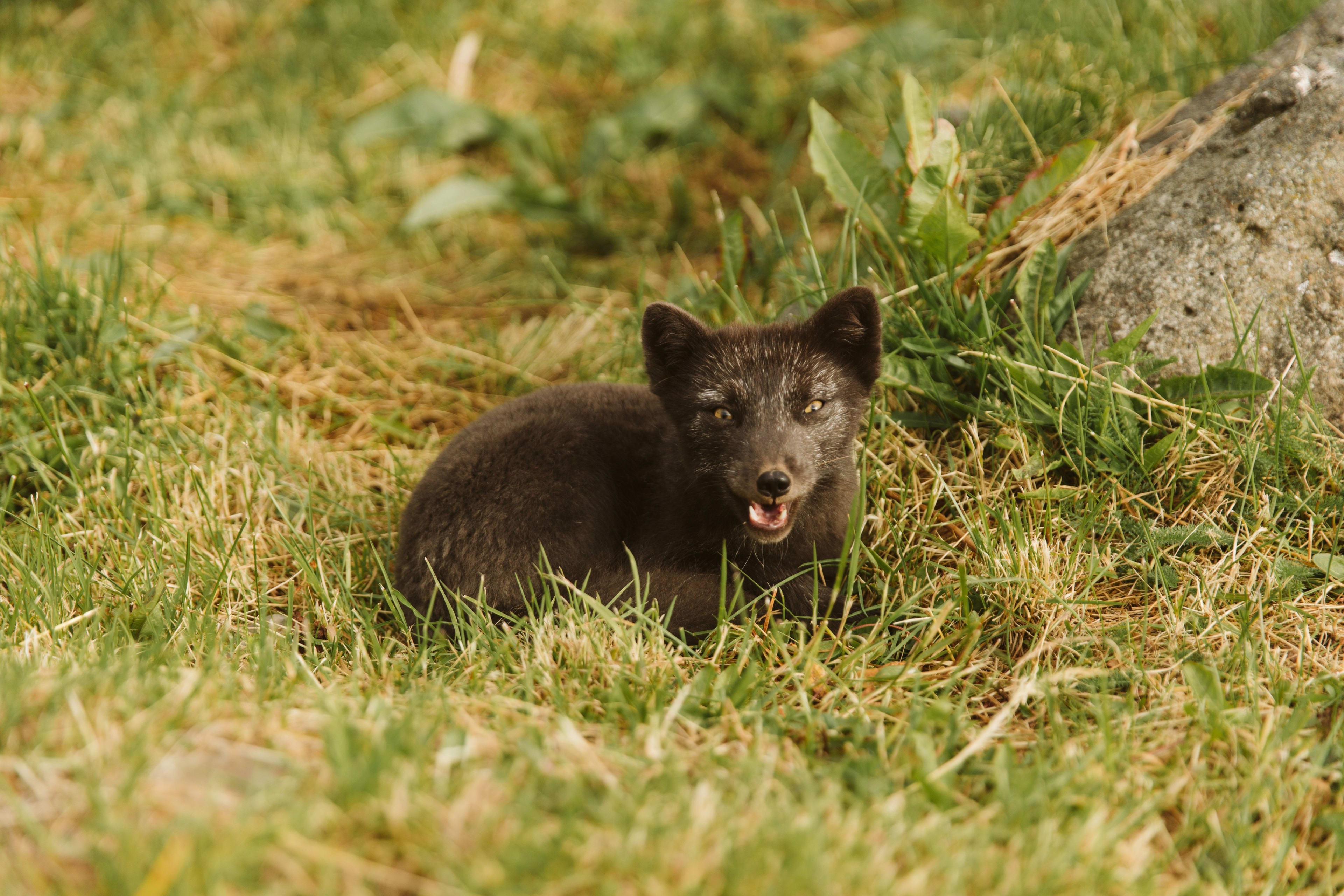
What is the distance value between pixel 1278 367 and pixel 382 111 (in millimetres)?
5547

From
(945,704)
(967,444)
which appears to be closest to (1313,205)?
Result: (967,444)

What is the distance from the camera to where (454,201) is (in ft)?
20.6

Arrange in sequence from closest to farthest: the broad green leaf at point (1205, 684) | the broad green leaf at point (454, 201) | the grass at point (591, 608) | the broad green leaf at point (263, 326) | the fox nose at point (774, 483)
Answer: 1. the grass at point (591, 608)
2. the broad green leaf at point (1205, 684)
3. the fox nose at point (774, 483)
4. the broad green leaf at point (263, 326)
5. the broad green leaf at point (454, 201)

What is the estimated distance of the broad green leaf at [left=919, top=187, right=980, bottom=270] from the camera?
3840 millimetres

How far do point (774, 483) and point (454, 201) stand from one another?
3.91 metres

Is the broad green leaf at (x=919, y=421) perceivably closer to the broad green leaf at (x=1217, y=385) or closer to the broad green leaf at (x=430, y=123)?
the broad green leaf at (x=1217, y=385)

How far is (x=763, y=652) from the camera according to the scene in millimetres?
3121

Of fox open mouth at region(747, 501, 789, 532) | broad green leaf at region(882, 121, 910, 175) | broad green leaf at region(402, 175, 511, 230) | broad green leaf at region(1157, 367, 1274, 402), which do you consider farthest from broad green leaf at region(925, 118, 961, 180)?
broad green leaf at region(402, 175, 511, 230)

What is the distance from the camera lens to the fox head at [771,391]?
3311mm

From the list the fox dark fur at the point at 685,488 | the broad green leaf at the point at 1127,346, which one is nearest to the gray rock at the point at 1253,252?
the broad green leaf at the point at 1127,346

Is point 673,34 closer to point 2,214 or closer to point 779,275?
point 779,275

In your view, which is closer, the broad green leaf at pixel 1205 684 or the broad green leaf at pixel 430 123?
the broad green leaf at pixel 1205 684

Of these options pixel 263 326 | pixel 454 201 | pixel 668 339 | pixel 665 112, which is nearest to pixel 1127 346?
pixel 668 339

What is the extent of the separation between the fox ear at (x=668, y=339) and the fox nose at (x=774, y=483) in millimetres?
634
